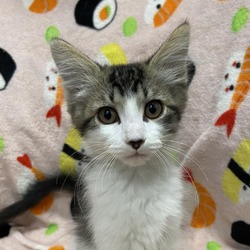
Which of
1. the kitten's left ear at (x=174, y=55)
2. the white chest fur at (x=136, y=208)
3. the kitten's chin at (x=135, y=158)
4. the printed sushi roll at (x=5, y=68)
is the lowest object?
the white chest fur at (x=136, y=208)

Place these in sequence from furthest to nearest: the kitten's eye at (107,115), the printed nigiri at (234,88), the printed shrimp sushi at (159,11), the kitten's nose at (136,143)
A: the printed shrimp sushi at (159,11) → the printed nigiri at (234,88) → the kitten's eye at (107,115) → the kitten's nose at (136,143)

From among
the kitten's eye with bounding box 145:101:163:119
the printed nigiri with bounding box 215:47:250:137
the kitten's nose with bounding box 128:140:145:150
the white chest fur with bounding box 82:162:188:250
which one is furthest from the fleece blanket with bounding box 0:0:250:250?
the kitten's nose with bounding box 128:140:145:150

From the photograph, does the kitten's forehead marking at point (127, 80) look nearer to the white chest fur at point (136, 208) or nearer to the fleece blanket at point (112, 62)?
the white chest fur at point (136, 208)

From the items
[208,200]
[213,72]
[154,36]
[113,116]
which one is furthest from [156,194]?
[154,36]

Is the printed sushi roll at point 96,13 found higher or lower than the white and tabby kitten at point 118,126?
higher

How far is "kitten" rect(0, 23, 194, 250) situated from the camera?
4.00 feet

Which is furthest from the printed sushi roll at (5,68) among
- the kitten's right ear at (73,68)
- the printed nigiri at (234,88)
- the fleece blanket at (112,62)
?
the printed nigiri at (234,88)

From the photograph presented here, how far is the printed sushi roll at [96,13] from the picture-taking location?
1802 mm

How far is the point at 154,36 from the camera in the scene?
1.72 m

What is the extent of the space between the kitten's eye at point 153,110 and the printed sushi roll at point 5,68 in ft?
2.78

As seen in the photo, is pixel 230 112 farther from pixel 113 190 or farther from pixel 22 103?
pixel 22 103

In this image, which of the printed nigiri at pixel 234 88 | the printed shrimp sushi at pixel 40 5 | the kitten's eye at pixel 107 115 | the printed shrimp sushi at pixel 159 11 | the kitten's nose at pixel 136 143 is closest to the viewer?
the kitten's nose at pixel 136 143

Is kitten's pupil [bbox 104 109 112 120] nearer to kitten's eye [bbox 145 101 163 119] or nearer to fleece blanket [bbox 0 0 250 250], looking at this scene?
kitten's eye [bbox 145 101 163 119]

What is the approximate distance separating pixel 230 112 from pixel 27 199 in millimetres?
983
